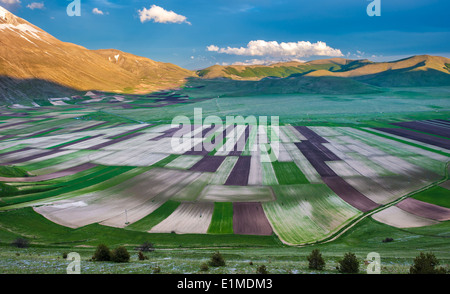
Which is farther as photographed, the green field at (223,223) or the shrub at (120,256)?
the green field at (223,223)

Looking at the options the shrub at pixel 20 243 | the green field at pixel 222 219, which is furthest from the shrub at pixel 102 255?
the green field at pixel 222 219

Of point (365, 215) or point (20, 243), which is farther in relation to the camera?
point (365, 215)

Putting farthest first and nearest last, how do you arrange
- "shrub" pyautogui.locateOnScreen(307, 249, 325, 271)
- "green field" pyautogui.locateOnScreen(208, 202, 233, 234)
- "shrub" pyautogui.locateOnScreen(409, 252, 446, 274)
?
1. "green field" pyautogui.locateOnScreen(208, 202, 233, 234)
2. "shrub" pyautogui.locateOnScreen(307, 249, 325, 271)
3. "shrub" pyautogui.locateOnScreen(409, 252, 446, 274)

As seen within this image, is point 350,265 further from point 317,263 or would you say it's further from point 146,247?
point 146,247

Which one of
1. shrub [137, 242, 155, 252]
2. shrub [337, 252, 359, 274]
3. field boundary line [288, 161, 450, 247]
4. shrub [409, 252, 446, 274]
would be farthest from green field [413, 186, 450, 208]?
shrub [137, 242, 155, 252]

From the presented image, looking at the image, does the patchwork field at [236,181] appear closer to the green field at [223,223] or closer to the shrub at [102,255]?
the green field at [223,223]

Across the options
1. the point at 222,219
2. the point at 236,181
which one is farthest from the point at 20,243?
the point at 236,181

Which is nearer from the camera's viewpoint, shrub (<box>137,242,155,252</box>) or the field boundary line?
shrub (<box>137,242,155,252</box>)

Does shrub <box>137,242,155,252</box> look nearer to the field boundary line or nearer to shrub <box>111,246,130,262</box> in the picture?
shrub <box>111,246,130,262</box>

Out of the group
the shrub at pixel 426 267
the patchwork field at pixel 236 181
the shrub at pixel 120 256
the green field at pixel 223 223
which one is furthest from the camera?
the patchwork field at pixel 236 181

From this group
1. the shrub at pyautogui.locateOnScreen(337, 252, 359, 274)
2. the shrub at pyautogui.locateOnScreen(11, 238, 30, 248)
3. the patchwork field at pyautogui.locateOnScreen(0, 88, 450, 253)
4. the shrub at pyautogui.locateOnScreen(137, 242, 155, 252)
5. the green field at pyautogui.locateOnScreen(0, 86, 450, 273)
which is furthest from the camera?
the patchwork field at pyautogui.locateOnScreen(0, 88, 450, 253)
